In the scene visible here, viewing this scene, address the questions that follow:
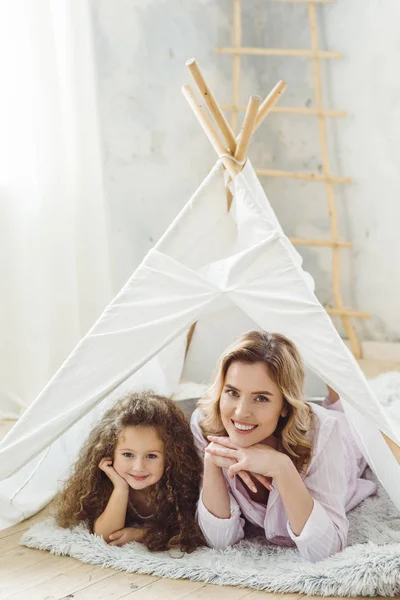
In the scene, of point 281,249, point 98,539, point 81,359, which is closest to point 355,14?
point 281,249

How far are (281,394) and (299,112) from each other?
243cm

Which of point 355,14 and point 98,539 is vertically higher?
point 355,14

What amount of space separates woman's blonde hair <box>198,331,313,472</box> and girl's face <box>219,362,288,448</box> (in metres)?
0.02

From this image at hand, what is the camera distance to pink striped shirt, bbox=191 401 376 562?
5.46 ft

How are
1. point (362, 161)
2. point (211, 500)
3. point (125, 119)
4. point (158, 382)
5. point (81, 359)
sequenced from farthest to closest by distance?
point (362, 161) → point (125, 119) → point (158, 382) → point (81, 359) → point (211, 500)

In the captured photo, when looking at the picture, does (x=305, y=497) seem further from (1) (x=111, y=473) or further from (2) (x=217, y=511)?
(1) (x=111, y=473)

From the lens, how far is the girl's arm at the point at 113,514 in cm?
183

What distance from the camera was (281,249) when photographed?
198cm

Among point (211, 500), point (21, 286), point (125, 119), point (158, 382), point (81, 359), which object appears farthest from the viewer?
point (125, 119)

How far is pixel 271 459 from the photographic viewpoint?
1661 millimetres

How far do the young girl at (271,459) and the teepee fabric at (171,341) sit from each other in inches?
3.7

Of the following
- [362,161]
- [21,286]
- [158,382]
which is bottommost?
[158,382]

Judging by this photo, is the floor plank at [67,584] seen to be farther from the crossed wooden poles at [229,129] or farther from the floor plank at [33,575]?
the crossed wooden poles at [229,129]

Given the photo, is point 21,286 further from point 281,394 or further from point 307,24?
point 307,24
